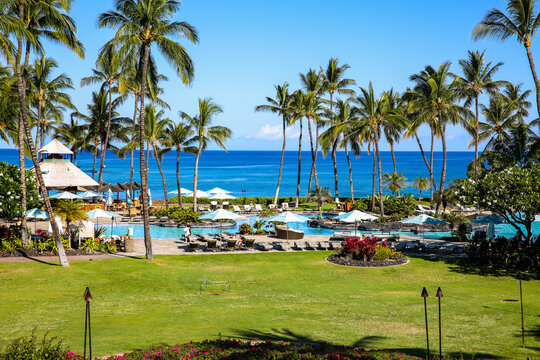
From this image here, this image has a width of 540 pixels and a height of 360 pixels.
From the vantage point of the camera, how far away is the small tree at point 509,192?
67.4 ft

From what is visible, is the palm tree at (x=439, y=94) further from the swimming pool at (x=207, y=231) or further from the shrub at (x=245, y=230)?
the shrub at (x=245, y=230)

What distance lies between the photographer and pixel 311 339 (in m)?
12.5

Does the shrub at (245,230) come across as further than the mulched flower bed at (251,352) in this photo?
Yes

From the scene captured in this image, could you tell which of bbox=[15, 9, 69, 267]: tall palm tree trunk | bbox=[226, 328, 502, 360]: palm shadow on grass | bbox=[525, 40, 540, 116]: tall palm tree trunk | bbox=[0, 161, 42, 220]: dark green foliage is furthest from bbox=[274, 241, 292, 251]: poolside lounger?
bbox=[525, 40, 540, 116]: tall palm tree trunk

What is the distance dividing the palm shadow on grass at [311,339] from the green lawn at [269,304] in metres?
0.05

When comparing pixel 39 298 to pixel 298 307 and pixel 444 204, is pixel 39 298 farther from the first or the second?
pixel 444 204

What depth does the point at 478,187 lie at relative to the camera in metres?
22.5

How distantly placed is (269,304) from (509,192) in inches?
491

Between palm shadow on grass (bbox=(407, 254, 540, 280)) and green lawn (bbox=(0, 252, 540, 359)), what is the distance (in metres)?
0.18

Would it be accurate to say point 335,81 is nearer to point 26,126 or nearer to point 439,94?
point 439,94

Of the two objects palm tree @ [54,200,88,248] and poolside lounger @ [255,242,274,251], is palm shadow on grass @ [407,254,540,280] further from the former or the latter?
palm tree @ [54,200,88,248]

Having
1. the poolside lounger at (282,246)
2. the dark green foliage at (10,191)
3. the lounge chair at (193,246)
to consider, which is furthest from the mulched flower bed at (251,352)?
the dark green foliage at (10,191)

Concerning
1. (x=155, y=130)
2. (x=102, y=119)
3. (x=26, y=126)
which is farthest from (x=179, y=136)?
(x=26, y=126)

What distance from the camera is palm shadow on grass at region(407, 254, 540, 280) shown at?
69.9 ft
